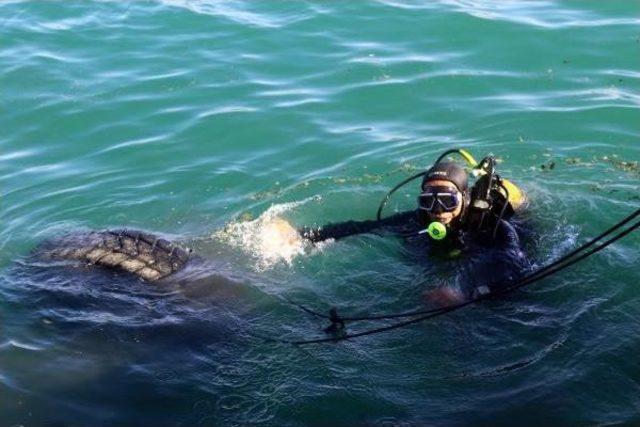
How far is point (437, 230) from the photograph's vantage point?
18.0 ft

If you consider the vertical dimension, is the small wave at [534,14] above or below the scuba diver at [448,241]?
above

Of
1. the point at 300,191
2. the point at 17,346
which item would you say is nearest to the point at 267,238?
the point at 300,191

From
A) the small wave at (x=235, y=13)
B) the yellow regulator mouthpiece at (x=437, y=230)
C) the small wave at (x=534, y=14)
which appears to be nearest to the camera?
the yellow regulator mouthpiece at (x=437, y=230)

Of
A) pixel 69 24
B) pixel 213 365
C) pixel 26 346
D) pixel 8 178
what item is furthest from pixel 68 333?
pixel 69 24

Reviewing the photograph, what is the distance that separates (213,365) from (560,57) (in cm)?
736

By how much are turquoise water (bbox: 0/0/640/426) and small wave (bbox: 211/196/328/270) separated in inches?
1.2

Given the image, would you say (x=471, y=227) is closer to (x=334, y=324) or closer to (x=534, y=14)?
(x=334, y=324)

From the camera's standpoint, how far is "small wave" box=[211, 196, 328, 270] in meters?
6.55

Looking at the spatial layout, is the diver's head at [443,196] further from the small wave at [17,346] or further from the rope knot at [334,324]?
the small wave at [17,346]

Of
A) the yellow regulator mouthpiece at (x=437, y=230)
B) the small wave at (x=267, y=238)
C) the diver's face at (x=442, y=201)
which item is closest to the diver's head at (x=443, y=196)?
the diver's face at (x=442, y=201)

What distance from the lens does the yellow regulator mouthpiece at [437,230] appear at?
5.47 m

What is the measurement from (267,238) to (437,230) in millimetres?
1927

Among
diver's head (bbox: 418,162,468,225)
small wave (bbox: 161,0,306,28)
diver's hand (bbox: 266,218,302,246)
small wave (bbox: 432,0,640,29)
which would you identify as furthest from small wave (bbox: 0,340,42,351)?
small wave (bbox: 432,0,640,29)

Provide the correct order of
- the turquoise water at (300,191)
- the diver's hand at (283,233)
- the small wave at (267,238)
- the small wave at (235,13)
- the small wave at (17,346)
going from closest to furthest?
the turquoise water at (300,191), the small wave at (17,346), the small wave at (267,238), the diver's hand at (283,233), the small wave at (235,13)
